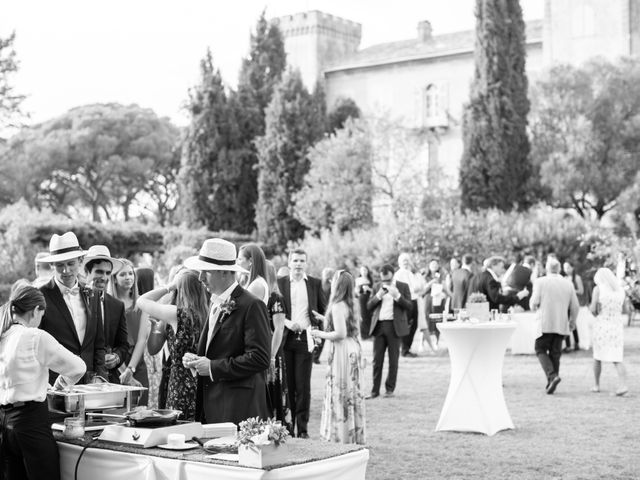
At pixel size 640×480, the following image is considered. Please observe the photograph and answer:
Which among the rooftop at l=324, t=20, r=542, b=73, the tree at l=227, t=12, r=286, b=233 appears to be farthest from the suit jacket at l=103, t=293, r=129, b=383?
the rooftop at l=324, t=20, r=542, b=73

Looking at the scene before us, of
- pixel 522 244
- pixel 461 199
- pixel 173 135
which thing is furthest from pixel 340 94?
pixel 522 244

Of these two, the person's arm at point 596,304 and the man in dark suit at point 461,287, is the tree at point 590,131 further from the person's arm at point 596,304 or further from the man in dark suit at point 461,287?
the person's arm at point 596,304

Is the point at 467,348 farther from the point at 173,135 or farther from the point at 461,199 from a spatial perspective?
the point at 173,135

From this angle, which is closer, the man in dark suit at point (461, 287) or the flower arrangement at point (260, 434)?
the flower arrangement at point (260, 434)

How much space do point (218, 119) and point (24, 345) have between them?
43.4 m

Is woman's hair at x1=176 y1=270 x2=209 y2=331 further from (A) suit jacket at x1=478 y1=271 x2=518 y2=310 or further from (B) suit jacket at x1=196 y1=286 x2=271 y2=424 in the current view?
(A) suit jacket at x1=478 y1=271 x2=518 y2=310

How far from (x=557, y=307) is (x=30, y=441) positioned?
32.4ft

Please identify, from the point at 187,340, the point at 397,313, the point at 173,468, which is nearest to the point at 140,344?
the point at 187,340

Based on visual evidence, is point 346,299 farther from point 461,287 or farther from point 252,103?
point 252,103

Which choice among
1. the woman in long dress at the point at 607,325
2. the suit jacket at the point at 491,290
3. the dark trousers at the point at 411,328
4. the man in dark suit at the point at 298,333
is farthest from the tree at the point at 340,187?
the man in dark suit at the point at 298,333

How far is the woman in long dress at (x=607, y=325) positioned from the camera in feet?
45.2

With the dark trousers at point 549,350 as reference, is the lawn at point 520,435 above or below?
below

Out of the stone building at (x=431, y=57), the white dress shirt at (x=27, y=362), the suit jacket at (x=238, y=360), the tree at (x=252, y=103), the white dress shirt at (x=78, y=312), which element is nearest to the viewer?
the white dress shirt at (x=27, y=362)

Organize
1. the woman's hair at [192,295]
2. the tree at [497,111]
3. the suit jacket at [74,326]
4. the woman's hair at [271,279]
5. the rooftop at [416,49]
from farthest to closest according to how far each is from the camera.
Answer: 1. the rooftop at [416,49]
2. the tree at [497,111]
3. the woman's hair at [271,279]
4. the woman's hair at [192,295]
5. the suit jacket at [74,326]
